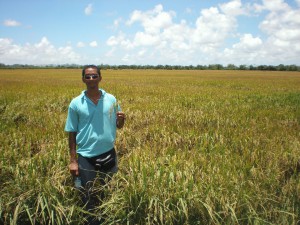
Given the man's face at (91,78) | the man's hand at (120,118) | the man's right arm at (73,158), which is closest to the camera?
the man's face at (91,78)

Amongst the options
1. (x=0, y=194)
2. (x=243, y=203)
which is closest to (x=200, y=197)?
(x=243, y=203)

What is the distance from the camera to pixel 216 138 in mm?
6332

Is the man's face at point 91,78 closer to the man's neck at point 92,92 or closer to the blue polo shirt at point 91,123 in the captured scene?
the man's neck at point 92,92

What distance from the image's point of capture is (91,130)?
3.52 meters

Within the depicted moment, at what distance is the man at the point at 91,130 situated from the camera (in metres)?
3.48

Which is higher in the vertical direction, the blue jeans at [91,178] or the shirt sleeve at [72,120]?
the shirt sleeve at [72,120]

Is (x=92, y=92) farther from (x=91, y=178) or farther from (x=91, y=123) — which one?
(x=91, y=178)

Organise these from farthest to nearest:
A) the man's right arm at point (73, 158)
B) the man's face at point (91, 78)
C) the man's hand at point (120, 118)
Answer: the man's hand at point (120, 118), the man's right arm at point (73, 158), the man's face at point (91, 78)

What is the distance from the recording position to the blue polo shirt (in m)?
3.48

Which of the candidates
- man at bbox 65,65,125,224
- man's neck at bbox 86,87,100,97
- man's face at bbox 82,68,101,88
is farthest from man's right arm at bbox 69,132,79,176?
man's face at bbox 82,68,101,88

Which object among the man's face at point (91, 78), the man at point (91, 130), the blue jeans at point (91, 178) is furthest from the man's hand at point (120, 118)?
the man's face at point (91, 78)

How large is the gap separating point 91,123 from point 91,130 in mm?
91

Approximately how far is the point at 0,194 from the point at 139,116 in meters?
5.43

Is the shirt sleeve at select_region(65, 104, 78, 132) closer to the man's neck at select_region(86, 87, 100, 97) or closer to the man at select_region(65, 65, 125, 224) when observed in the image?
the man at select_region(65, 65, 125, 224)
